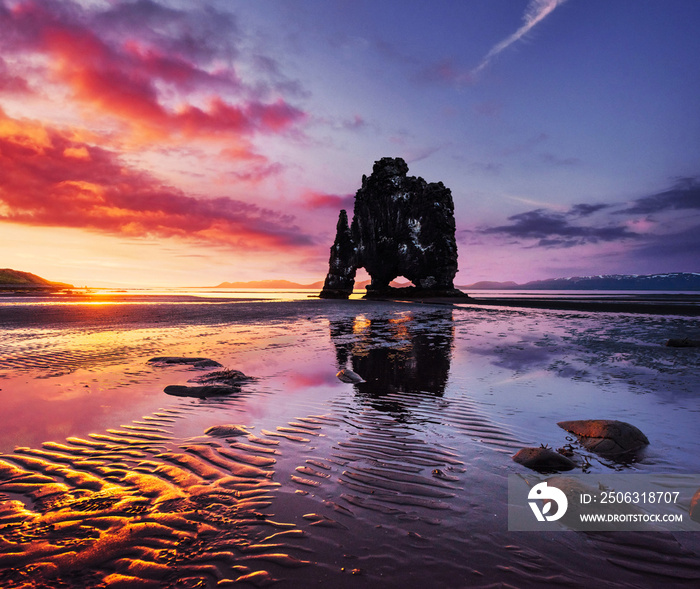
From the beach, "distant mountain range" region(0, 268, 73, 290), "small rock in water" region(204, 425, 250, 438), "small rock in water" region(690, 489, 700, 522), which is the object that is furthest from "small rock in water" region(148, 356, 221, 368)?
"distant mountain range" region(0, 268, 73, 290)

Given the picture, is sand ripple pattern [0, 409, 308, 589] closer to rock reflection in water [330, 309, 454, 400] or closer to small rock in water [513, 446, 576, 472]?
small rock in water [513, 446, 576, 472]

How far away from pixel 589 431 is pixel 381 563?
4510mm

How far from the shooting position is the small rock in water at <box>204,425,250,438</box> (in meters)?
5.49

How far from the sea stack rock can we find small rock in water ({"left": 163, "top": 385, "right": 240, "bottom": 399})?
72.4 m

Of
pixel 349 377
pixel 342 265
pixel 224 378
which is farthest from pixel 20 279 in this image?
pixel 349 377

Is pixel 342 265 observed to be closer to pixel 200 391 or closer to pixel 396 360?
pixel 396 360

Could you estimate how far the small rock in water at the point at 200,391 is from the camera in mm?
7646

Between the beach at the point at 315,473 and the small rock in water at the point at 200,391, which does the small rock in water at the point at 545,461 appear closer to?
the beach at the point at 315,473

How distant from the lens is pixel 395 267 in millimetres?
85875

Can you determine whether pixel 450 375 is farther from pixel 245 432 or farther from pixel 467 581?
pixel 467 581

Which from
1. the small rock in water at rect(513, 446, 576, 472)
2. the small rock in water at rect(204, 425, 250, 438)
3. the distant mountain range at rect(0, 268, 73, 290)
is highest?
the distant mountain range at rect(0, 268, 73, 290)

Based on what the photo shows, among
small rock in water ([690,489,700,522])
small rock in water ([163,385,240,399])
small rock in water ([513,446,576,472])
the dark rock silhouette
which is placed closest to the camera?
small rock in water ([690,489,700,522])

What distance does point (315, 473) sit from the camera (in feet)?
14.0

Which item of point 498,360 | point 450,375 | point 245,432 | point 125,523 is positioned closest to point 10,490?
point 125,523
